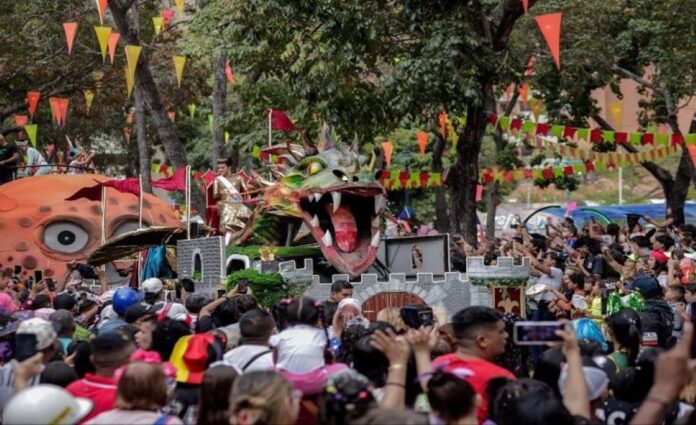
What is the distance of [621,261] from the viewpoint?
1513 centimetres

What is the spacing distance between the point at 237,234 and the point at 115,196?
674cm

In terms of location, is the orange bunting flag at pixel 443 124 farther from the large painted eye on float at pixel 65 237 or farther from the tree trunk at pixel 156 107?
the large painted eye on float at pixel 65 237

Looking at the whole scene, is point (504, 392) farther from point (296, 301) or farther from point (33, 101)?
point (33, 101)

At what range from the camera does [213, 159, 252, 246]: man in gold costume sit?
57.1 feet

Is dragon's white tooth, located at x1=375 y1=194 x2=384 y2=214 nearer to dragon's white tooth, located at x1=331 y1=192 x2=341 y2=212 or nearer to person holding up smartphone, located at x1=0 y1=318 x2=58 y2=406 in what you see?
dragon's white tooth, located at x1=331 y1=192 x2=341 y2=212

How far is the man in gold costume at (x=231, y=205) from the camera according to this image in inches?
685

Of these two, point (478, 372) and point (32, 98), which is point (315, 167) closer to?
point (478, 372)

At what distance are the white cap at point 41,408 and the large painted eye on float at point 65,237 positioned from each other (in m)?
17.6

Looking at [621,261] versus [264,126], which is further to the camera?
[264,126]

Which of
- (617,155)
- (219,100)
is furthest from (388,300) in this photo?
(617,155)

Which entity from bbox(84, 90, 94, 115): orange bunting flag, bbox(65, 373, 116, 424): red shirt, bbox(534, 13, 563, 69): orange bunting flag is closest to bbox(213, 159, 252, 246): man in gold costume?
bbox(534, 13, 563, 69): orange bunting flag

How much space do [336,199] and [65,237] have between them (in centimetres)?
913

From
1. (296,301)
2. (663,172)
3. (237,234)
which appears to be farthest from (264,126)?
(296,301)

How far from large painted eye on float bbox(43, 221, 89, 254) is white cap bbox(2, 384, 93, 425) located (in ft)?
57.9
